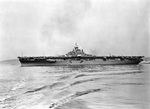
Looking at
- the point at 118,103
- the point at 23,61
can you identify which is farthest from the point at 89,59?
the point at 118,103

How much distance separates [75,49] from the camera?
253ft

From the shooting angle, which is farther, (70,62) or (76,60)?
(76,60)

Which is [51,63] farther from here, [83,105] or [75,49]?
[83,105]

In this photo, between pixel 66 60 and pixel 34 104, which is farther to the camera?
pixel 66 60

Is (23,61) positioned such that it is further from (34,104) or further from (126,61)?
(34,104)

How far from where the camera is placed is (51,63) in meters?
60.8

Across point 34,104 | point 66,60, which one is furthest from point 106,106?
point 66,60

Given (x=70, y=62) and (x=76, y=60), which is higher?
(x=76, y=60)

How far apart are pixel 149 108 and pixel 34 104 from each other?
5.52 meters

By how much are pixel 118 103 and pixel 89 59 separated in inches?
Result: 2100

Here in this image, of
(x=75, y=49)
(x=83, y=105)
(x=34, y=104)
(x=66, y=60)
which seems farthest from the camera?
(x=75, y=49)

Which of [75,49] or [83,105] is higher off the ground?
[75,49]

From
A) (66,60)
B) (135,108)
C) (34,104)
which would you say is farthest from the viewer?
(66,60)

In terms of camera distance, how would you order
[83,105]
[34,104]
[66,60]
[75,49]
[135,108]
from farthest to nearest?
[75,49] < [66,60] < [34,104] < [83,105] < [135,108]
